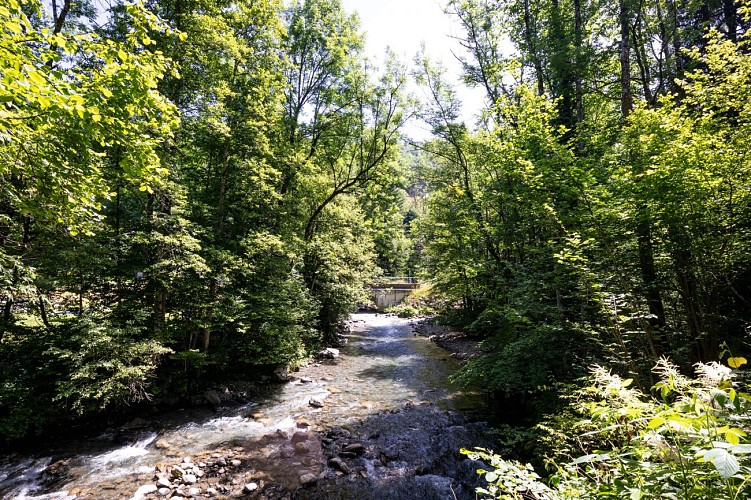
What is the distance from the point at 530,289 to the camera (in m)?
7.62

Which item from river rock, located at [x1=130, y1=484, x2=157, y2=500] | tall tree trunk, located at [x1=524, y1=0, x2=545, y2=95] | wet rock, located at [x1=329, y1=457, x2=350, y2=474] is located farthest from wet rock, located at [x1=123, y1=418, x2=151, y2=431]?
tall tree trunk, located at [x1=524, y1=0, x2=545, y2=95]

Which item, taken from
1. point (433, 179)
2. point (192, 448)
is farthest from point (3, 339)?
point (433, 179)

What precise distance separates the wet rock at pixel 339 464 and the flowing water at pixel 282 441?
0.04 m

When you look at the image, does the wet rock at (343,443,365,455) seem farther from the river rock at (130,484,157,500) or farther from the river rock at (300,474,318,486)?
A: the river rock at (130,484,157,500)

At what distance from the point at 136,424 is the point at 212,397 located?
184cm

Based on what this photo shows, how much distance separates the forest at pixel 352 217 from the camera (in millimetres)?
3537

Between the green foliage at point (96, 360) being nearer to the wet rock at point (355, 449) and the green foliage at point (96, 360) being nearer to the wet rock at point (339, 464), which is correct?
the wet rock at point (339, 464)

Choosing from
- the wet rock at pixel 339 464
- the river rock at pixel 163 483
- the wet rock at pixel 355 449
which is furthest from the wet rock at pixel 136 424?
the wet rock at pixel 355 449

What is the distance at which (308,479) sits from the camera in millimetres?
5879

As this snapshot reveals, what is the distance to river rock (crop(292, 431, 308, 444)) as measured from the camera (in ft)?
23.8

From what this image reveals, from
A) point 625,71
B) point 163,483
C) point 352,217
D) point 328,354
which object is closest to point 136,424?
point 163,483

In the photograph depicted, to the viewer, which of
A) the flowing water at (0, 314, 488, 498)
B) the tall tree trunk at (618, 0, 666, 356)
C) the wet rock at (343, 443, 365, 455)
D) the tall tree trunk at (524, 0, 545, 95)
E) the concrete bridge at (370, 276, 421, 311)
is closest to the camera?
the tall tree trunk at (618, 0, 666, 356)

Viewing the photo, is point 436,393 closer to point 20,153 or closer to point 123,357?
point 123,357

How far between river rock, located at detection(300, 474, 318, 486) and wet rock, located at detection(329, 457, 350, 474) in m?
0.47
